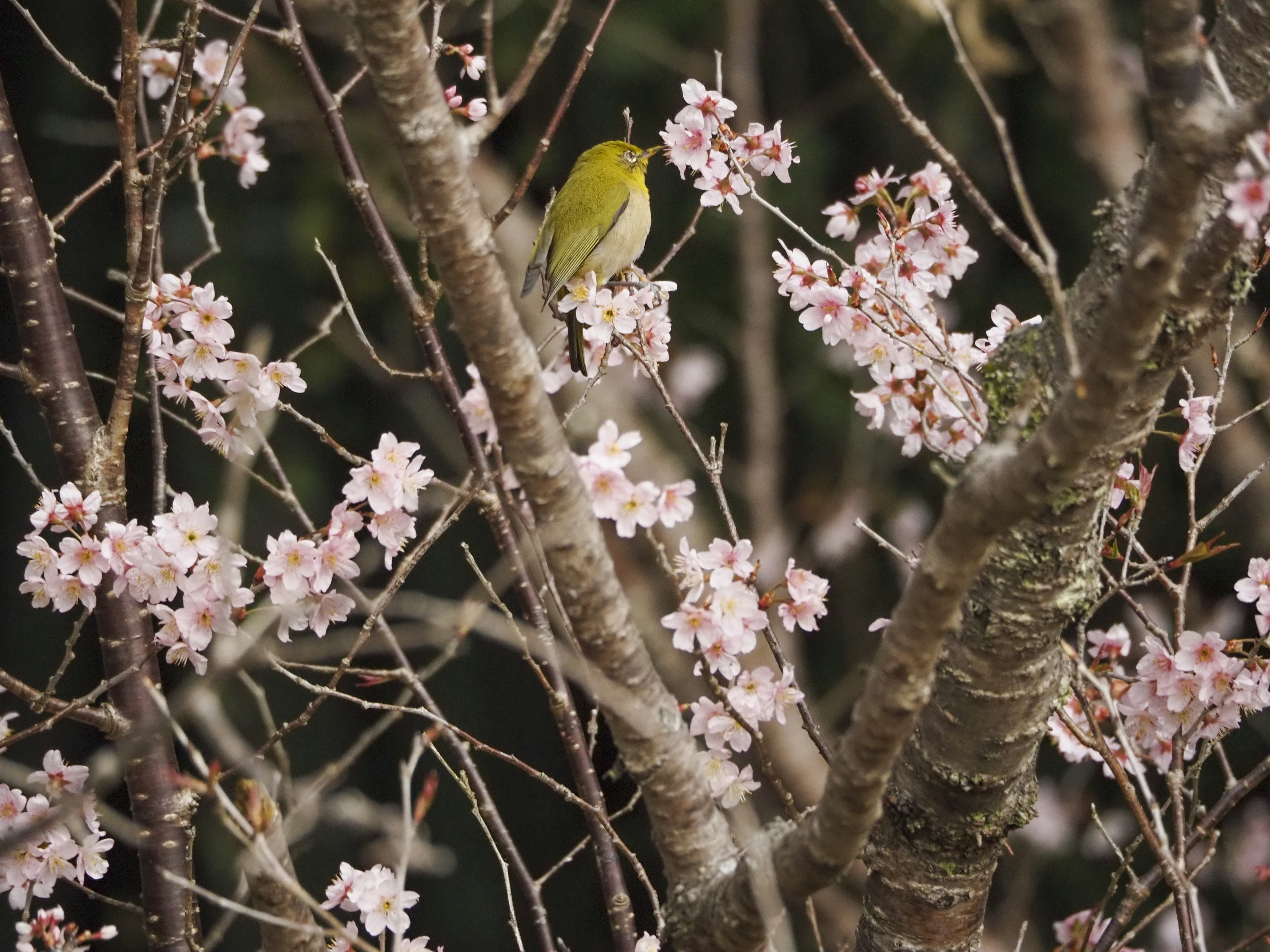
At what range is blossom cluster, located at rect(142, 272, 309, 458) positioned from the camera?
1.37 m

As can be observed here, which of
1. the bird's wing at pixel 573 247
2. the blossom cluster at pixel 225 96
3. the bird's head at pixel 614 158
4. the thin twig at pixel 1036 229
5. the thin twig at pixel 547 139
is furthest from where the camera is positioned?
the bird's head at pixel 614 158

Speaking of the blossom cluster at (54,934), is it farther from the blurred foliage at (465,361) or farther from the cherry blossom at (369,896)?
the blurred foliage at (465,361)

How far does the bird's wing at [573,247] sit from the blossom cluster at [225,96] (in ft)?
1.61

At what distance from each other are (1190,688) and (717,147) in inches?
34.8

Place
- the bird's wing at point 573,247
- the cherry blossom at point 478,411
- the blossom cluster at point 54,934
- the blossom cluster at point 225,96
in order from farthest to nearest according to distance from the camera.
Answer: the bird's wing at point 573,247 < the blossom cluster at point 225,96 < the cherry blossom at point 478,411 < the blossom cluster at point 54,934

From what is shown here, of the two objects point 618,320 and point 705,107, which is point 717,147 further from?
point 618,320

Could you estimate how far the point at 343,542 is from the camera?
130 cm

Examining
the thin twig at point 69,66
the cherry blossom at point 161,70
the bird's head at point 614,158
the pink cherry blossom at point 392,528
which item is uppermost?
the thin twig at point 69,66

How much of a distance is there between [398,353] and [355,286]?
310mm

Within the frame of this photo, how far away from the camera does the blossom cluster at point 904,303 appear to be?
1.46 m

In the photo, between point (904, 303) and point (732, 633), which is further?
point (904, 303)

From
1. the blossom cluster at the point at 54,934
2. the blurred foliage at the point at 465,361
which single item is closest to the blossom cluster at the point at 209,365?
the blossom cluster at the point at 54,934

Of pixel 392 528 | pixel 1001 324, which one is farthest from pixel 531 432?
pixel 1001 324

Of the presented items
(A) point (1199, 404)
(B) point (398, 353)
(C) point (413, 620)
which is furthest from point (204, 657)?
(B) point (398, 353)
